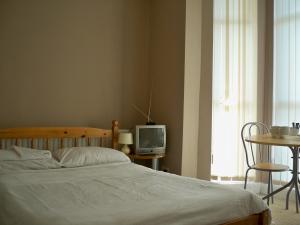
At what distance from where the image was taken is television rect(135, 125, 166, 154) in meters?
3.87

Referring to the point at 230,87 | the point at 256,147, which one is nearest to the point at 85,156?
the point at 230,87

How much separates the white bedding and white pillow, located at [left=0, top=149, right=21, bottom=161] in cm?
15

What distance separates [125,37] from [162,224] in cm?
296

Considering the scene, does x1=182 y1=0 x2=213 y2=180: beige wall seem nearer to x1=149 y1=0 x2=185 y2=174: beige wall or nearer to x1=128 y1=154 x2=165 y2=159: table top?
x1=149 y1=0 x2=185 y2=174: beige wall

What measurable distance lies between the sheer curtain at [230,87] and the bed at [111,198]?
1452 mm

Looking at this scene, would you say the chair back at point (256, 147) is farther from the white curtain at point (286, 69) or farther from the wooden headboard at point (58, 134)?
the wooden headboard at point (58, 134)

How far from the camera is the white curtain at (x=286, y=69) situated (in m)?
3.96

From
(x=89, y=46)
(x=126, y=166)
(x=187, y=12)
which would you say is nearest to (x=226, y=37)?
(x=187, y=12)

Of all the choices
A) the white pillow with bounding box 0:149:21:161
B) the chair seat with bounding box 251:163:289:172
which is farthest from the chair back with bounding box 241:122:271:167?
the white pillow with bounding box 0:149:21:161

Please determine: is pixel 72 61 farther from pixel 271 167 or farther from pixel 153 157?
pixel 271 167

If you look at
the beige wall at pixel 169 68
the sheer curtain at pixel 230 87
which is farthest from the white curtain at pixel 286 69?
the beige wall at pixel 169 68

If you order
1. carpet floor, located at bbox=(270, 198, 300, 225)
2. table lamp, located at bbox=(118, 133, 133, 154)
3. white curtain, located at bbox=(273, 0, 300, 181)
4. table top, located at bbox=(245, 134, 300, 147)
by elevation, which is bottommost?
carpet floor, located at bbox=(270, 198, 300, 225)

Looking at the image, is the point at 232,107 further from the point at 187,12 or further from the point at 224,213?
the point at 224,213

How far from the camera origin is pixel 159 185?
249cm
